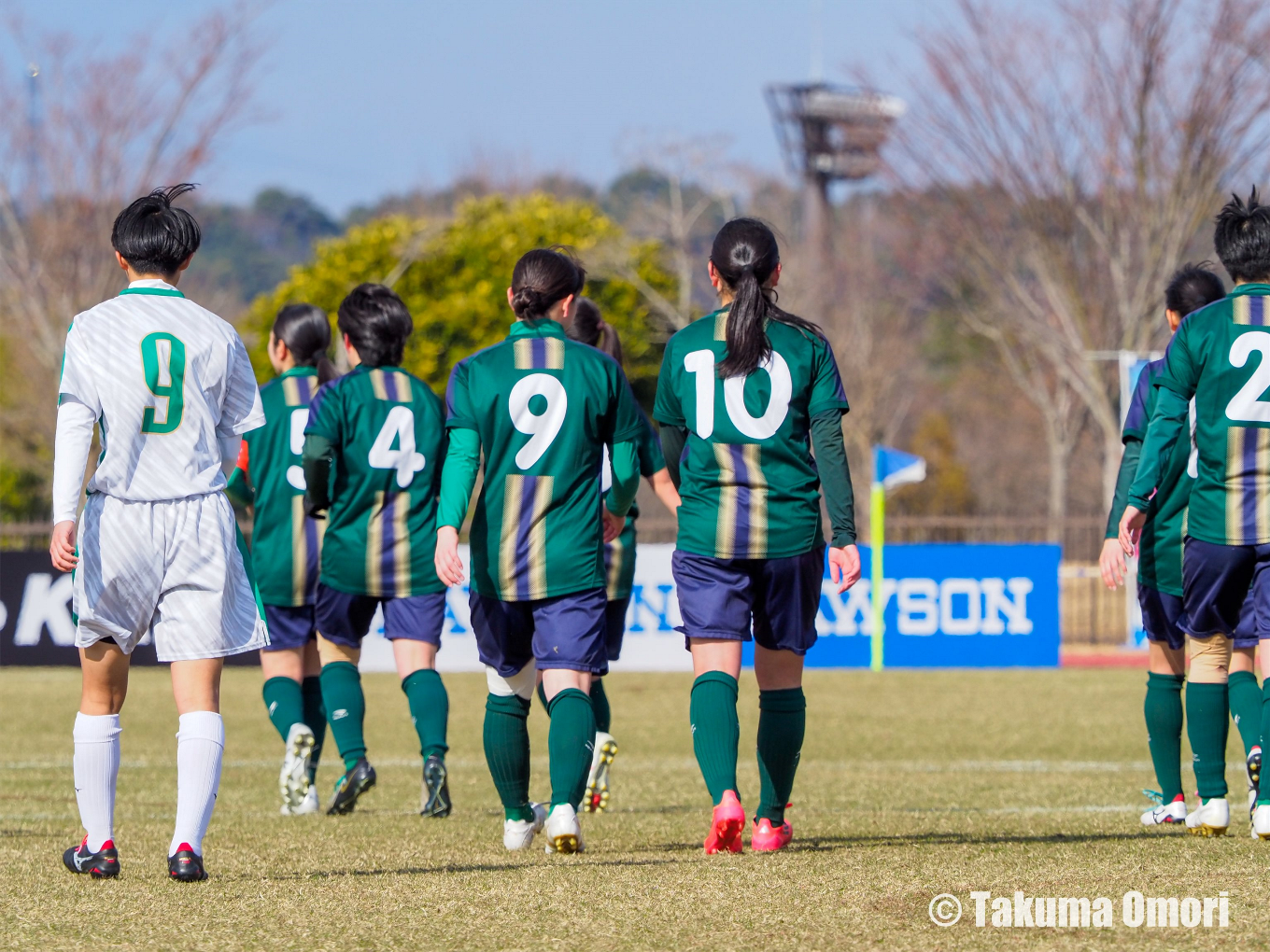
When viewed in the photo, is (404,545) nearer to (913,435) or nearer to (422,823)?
(422,823)

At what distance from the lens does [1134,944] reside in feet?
11.1

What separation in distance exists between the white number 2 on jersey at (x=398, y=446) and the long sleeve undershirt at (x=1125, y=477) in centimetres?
276

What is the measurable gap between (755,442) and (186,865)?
2.02 metres

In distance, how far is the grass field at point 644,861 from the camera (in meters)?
3.59

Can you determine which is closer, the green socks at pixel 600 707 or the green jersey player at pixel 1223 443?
the green jersey player at pixel 1223 443

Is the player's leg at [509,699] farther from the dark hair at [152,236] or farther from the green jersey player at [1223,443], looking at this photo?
the green jersey player at [1223,443]

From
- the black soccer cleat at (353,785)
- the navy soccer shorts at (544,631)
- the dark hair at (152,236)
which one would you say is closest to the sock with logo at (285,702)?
the black soccer cleat at (353,785)

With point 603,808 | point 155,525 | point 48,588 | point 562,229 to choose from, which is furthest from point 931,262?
point 155,525

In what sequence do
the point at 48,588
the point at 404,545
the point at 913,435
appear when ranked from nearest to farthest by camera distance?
the point at 404,545 → the point at 48,588 → the point at 913,435

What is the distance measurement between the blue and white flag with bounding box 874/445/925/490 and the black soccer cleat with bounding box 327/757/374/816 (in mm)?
12588

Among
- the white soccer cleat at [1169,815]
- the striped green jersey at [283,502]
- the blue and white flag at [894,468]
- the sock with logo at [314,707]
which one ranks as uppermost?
the blue and white flag at [894,468]

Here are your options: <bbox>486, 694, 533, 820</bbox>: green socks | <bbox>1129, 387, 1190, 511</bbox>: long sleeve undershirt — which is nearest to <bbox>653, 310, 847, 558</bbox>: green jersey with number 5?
<bbox>486, 694, 533, 820</bbox>: green socks

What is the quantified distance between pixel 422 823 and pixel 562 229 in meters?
27.8

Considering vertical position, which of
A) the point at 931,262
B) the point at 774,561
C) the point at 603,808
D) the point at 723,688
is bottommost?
the point at 603,808
